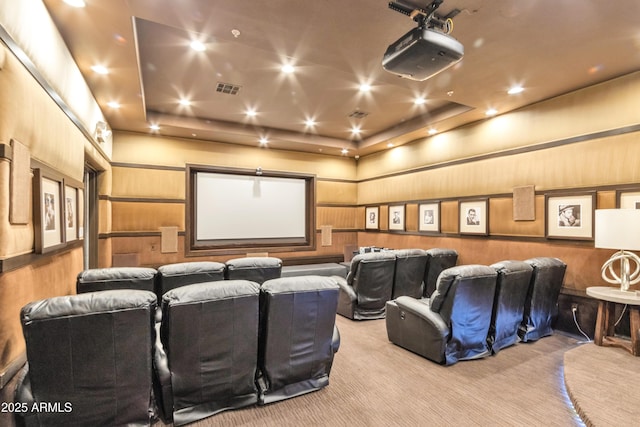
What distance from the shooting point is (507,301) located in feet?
11.2

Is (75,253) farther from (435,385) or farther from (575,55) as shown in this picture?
(575,55)

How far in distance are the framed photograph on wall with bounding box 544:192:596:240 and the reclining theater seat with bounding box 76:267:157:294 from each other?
499 centimetres

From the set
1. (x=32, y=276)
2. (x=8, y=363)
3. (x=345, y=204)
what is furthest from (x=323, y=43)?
(x=345, y=204)

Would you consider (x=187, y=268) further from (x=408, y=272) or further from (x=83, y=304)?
(x=408, y=272)

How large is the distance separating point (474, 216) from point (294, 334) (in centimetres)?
419

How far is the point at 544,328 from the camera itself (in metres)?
3.88

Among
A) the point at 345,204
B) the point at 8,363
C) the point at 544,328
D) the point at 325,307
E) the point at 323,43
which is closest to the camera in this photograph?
the point at 8,363

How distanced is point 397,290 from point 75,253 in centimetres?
416

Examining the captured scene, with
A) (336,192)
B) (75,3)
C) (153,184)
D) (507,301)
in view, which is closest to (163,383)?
(75,3)

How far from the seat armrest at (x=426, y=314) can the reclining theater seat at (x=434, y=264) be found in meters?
1.59

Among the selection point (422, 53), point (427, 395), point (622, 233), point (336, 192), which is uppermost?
point (422, 53)

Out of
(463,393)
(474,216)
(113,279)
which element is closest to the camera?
(463,393)

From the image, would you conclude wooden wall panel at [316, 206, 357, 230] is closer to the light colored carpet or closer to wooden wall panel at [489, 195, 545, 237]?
wooden wall panel at [489, 195, 545, 237]

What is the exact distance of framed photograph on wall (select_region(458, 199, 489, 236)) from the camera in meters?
5.14
